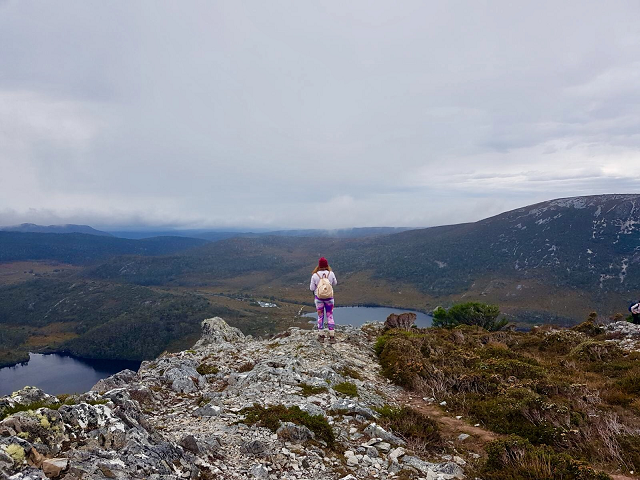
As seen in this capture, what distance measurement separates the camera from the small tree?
33.7m

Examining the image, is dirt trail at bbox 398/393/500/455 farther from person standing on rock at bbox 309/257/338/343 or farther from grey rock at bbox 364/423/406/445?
person standing on rock at bbox 309/257/338/343

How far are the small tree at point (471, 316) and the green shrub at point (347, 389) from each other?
81.6ft

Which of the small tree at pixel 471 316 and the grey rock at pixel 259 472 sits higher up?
the grey rock at pixel 259 472

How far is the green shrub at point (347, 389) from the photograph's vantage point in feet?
36.1

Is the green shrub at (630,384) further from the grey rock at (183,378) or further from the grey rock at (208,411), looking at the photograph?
the grey rock at (183,378)

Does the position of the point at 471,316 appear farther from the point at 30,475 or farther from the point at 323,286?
the point at 30,475

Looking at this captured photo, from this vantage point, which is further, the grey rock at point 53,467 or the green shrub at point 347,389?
the green shrub at point 347,389

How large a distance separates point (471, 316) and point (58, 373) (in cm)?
16389

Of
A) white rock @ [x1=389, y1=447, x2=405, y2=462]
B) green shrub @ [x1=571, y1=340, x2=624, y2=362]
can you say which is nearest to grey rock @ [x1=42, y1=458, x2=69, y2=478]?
white rock @ [x1=389, y1=447, x2=405, y2=462]

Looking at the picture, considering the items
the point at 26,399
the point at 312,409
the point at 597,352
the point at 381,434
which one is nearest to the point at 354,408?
the point at 312,409

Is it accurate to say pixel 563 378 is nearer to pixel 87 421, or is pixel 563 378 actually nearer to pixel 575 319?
pixel 87 421

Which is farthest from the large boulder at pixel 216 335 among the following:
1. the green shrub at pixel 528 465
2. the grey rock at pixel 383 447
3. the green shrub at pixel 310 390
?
the green shrub at pixel 528 465

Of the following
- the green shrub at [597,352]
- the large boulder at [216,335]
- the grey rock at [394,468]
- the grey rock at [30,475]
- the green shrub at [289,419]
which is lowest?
the large boulder at [216,335]

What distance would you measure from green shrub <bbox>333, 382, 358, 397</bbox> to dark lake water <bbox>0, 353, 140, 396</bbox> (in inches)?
5216
